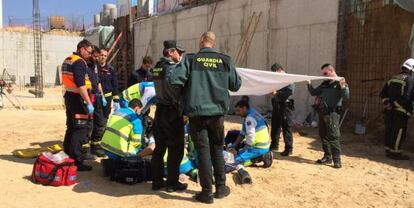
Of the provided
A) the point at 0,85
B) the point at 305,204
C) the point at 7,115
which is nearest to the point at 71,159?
the point at 305,204

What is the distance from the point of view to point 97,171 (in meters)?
6.15

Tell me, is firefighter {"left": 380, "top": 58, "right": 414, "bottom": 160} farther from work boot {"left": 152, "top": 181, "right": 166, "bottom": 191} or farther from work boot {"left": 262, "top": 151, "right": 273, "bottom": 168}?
work boot {"left": 152, "top": 181, "right": 166, "bottom": 191}

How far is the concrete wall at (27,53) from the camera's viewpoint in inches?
1236

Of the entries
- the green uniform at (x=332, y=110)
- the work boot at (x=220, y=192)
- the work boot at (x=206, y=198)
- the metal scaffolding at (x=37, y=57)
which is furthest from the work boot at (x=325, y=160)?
the metal scaffolding at (x=37, y=57)

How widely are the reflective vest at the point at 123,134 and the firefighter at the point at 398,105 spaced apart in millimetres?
4232

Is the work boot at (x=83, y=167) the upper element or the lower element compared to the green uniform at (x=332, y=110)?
lower

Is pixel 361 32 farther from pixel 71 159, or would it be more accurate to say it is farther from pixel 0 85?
pixel 0 85

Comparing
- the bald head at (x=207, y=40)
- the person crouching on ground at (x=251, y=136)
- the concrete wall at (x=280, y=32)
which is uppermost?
the concrete wall at (x=280, y=32)

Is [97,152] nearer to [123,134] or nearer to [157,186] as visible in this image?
[123,134]

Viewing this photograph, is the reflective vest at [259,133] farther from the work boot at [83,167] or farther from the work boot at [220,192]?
the work boot at [83,167]

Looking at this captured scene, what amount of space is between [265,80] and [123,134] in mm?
2779

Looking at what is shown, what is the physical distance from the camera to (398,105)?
7.41m

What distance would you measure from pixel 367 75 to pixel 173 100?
21.4ft

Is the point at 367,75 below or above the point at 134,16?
below
